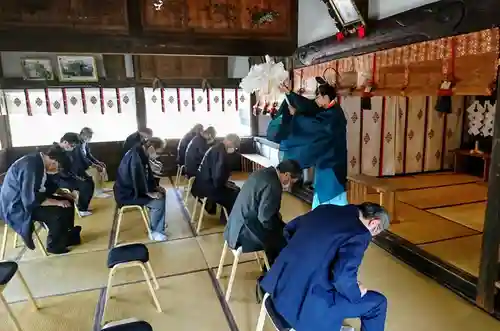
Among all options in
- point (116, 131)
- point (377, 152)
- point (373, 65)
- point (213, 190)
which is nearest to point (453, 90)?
point (373, 65)

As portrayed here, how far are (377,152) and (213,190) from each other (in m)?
3.45

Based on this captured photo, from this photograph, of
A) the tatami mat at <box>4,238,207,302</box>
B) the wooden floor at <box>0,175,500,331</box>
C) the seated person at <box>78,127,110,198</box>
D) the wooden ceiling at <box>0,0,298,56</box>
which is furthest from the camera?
the seated person at <box>78,127,110,198</box>

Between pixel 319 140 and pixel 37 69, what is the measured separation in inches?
215

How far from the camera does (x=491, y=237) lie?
2.66 m

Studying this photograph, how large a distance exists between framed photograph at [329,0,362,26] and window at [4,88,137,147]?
176 inches

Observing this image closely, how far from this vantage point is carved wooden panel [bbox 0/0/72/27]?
4238mm

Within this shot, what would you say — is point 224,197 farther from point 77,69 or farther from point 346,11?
point 77,69

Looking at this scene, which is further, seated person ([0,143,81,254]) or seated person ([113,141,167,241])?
seated person ([113,141,167,241])

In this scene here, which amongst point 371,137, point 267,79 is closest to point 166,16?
point 267,79

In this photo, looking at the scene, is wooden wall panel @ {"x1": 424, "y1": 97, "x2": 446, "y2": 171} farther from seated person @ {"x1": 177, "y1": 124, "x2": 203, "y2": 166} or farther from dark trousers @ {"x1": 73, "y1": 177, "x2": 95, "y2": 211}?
dark trousers @ {"x1": 73, "y1": 177, "x2": 95, "y2": 211}

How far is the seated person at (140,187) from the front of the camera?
4.03m

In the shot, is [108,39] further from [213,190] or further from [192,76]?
[192,76]

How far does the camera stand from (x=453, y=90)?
295cm

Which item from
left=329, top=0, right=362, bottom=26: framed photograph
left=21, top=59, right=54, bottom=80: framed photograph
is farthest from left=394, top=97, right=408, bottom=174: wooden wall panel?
left=21, top=59, right=54, bottom=80: framed photograph
